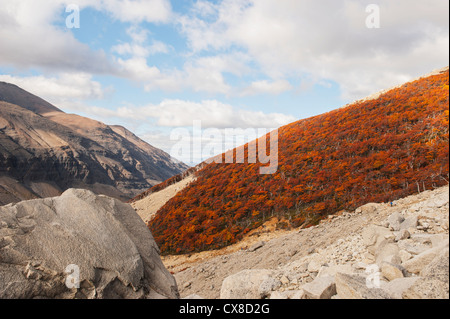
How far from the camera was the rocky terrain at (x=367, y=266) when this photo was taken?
4.35m

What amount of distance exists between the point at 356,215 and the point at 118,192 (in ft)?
454

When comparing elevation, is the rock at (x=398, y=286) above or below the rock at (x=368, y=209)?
above

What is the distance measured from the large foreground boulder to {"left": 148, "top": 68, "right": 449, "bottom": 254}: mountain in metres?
12.8

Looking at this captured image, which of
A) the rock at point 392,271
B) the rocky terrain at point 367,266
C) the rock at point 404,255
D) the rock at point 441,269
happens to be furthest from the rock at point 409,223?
the rock at point 441,269

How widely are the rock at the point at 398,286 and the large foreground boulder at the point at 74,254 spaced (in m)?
5.34

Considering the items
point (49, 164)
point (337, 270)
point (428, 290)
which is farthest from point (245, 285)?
point (49, 164)

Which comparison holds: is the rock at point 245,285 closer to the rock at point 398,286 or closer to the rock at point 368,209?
the rock at point 398,286

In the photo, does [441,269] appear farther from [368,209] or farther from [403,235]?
[368,209]

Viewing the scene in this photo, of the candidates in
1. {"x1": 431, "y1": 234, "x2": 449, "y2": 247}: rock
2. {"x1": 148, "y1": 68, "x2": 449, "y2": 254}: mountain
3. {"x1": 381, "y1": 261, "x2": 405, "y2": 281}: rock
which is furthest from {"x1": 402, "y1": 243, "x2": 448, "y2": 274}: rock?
{"x1": 148, "y1": 68, "x2": 449, "y2": 254}: mountain

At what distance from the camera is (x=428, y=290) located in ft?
12.8

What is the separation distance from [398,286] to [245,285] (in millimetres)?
3569

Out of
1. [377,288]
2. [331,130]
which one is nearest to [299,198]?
[331,130]

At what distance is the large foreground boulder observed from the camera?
577cm

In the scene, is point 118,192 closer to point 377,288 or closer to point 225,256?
point 225,256
